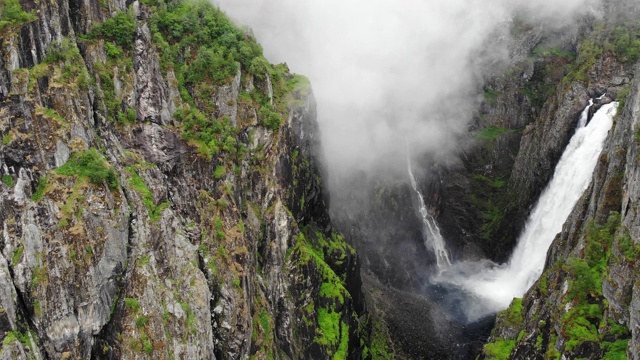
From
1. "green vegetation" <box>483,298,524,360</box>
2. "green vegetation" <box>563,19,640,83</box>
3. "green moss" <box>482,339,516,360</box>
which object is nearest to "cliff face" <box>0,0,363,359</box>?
"green moss" <box>482,339,516,360</box>

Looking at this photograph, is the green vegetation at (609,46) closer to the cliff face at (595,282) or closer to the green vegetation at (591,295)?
the cliff face at (595,282)

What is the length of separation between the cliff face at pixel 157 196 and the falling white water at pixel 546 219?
27246 mm

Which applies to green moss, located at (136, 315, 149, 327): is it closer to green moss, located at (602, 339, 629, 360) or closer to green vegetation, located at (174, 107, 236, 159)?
green vegetation, located at (174, 107, 236, 159)

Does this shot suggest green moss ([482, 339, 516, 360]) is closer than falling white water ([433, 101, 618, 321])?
Yes

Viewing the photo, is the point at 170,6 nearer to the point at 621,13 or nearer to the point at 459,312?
the point at 459,312

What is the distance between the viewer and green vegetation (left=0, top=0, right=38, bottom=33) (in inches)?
1536

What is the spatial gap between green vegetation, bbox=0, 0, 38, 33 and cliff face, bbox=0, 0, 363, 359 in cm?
14

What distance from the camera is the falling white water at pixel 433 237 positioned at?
336 ft

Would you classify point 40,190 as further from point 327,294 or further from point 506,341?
point 506,341

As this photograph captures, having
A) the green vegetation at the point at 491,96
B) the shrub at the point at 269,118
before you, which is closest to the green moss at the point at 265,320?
the shrub at the point at 269,118

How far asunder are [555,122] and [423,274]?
125 feet

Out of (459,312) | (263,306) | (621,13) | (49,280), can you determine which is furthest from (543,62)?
(49,280)

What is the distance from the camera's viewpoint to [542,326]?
53.0 m

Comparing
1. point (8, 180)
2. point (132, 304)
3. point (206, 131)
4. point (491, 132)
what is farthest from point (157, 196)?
point (491, 132)
